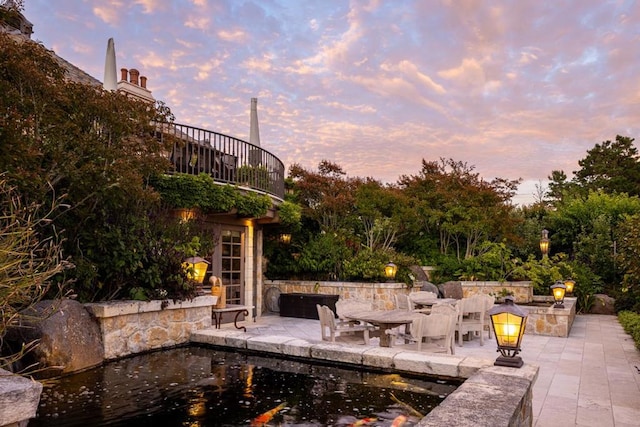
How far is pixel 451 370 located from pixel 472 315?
504 cm

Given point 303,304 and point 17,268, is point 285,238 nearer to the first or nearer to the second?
point 303,304

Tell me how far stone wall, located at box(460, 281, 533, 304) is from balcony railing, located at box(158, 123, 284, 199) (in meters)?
6.89

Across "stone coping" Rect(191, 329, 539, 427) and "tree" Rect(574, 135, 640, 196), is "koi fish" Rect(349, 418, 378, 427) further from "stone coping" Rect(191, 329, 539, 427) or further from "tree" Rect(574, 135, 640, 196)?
"tree" Rect(574, 135, 640, 196)

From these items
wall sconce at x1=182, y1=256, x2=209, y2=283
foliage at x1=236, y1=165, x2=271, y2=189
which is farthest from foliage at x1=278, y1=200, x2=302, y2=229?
wall sconce at x1=182, y1=256, x2=209, y2=283

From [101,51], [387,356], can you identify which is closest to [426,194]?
[101,51]

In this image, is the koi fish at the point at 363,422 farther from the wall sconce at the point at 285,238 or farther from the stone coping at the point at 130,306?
the wall sconce at the point at 285,238

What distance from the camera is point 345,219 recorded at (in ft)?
46.1

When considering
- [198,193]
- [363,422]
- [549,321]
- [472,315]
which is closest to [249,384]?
[363,422]

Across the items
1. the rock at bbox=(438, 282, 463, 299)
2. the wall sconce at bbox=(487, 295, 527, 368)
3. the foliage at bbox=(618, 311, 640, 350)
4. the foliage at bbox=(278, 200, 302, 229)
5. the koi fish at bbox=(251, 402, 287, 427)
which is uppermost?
the foliage at bbox=(278, 200, 302, 229)

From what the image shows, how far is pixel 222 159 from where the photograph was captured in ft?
33.1

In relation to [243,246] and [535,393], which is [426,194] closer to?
[243,246]

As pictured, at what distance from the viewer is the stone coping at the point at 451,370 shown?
2570mm

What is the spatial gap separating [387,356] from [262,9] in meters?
7.92

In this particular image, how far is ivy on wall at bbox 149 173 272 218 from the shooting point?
8.57 meters
